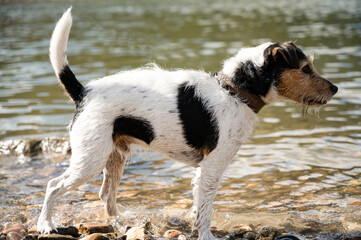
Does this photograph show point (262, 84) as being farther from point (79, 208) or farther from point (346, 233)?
point (79, 208)

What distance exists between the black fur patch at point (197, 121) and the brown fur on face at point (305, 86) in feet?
2.60

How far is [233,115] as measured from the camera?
4.44m

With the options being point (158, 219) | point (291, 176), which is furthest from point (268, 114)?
point (158, 219)

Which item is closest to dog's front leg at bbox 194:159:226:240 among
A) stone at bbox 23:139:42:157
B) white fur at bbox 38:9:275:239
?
white fur at bbox 38:9:275:239

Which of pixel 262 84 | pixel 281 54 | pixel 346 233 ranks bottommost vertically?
pixel 346 233

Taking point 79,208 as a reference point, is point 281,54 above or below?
above

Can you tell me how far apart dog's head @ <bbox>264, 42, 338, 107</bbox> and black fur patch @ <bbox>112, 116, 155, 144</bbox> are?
1.30 metres

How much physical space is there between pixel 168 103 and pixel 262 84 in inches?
37.6

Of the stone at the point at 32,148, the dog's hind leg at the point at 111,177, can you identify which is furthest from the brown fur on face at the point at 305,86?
the stone at the point at 32,148

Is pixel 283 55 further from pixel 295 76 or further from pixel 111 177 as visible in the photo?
pixel 111 177

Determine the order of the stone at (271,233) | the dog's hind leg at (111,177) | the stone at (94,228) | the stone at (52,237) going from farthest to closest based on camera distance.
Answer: the dog's hind leg at (111,177)
the stone at (94,228)
the stone at (271,233)
the stone at (52,237)

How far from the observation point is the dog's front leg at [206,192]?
444 centimetres

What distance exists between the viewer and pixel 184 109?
4391mm

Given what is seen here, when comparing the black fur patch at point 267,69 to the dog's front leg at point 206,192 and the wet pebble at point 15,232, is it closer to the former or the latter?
the dog's front leg at point 206,192
